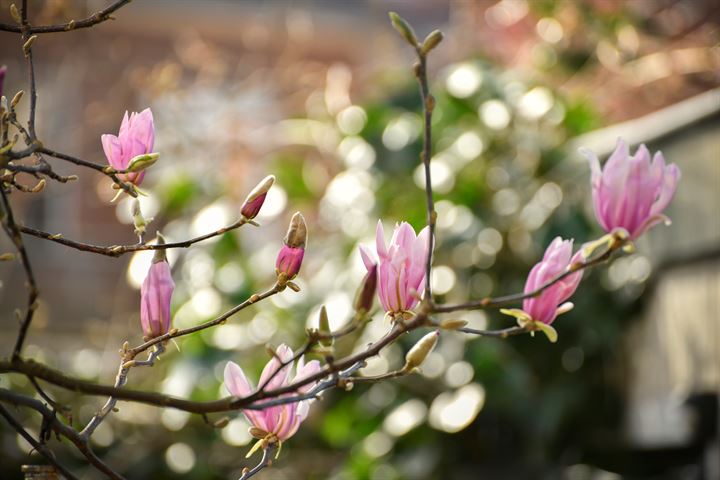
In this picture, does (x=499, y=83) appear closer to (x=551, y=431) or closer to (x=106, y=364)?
(x=551, y=431)

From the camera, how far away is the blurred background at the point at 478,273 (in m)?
2.16

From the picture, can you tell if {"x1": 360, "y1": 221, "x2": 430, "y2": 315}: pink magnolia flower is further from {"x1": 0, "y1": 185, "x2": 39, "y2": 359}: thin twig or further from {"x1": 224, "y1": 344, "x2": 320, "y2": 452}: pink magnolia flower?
{"x1": 0, "y1": 185, "x2": 39, "y2": 359}: thin twig

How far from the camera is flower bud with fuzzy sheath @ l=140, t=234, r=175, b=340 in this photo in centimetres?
78

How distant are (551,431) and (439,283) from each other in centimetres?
48

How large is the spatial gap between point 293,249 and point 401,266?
0.10 m

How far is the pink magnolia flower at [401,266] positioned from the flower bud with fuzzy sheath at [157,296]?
16 cm

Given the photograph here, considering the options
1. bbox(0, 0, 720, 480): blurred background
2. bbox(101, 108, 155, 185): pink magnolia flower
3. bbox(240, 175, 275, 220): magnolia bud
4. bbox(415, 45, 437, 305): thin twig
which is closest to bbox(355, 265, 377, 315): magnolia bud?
bbox(415, 45, 437, 305): thin twig

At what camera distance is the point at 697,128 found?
6.77 ft

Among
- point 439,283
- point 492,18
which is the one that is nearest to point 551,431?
point 439,283

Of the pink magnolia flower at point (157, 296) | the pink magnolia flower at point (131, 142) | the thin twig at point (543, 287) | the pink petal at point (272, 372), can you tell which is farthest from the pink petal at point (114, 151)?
the thin twig at point (543, 287)

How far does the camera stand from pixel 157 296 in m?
0.78

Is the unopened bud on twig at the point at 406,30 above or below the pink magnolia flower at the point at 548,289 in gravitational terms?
above

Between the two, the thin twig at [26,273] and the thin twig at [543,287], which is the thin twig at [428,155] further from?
the thin twig at [26,273]

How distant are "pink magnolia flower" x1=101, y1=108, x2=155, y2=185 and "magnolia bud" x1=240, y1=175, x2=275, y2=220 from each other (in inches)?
4.3
